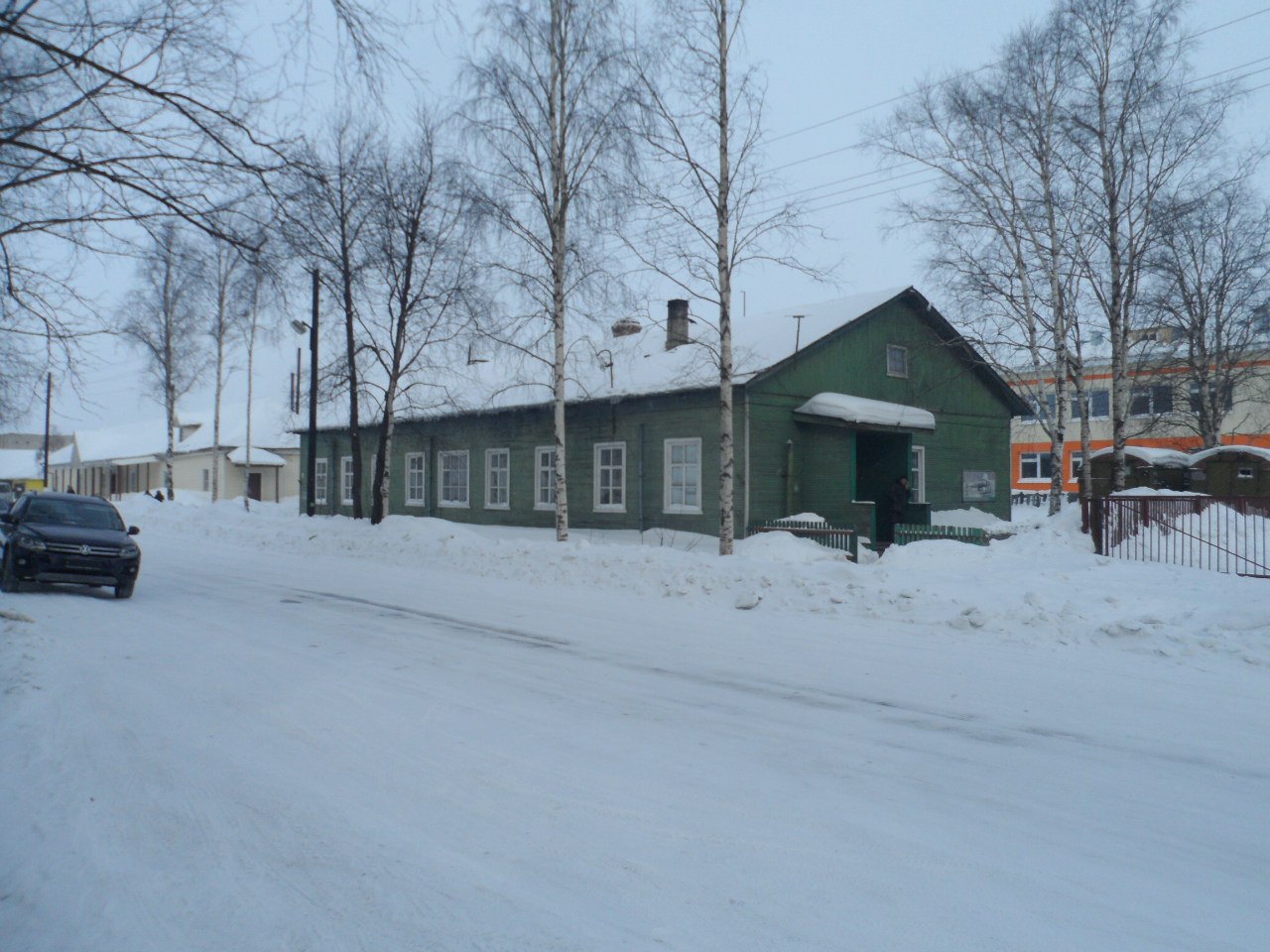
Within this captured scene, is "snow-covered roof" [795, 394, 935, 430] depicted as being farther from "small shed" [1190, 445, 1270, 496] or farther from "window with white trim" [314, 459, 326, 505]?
"window with white trim" [314, 459, 326, 505]

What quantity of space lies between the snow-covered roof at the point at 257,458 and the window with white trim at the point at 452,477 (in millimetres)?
25681

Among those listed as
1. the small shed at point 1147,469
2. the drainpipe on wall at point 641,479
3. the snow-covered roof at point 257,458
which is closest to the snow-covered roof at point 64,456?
the snow-covered roof at point 257,458

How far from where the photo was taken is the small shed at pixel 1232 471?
81.3 ft

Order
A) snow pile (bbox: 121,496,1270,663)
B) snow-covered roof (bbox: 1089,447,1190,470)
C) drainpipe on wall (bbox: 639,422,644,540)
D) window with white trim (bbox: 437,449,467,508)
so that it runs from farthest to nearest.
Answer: window with white trim (bbox: 437,449,467,508) < snow-covered roof (bbox: 1089,447,1190,470) < drainpipe on wall (bbox: 639,422,644,540) < snow pile (bbox: 121,496,1270,663)

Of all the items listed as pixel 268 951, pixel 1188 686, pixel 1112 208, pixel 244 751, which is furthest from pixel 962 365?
pixel 268 951

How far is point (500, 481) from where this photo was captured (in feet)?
94.9

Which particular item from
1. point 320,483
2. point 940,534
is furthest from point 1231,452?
point 320,483

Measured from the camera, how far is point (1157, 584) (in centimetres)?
1284

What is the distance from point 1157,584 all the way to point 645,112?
40.4 ft

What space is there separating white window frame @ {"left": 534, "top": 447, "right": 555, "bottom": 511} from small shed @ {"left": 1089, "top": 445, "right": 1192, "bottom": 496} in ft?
51.8

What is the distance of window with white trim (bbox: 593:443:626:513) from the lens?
81.1 ft

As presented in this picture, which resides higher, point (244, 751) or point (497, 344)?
point (497, 344)

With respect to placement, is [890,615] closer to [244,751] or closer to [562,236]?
[244,751]

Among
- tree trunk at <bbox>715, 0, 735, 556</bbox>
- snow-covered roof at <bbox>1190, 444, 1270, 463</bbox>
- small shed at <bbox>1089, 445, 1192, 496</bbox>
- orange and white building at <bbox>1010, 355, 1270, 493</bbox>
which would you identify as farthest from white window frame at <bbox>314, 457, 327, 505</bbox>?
snow-covered roof at <bbox>1190, 444, 1270, 463</bbox>
